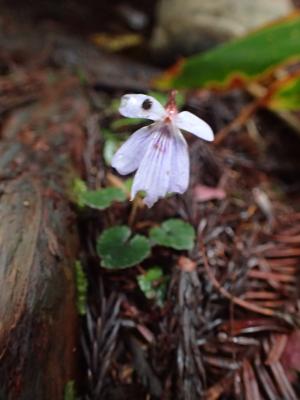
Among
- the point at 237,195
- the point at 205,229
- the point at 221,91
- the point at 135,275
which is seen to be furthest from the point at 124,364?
the point at 221,91

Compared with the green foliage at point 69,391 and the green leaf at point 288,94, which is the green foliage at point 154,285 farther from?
the green leaf at point 288,94

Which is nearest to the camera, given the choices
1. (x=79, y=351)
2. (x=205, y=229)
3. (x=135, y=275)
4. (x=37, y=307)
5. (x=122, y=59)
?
(x=37, y=307)

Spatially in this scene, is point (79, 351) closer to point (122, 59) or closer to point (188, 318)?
point (188, 318)

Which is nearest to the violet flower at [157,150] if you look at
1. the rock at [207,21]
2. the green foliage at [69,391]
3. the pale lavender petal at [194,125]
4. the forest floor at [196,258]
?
the pale lavender petal at [194,125]

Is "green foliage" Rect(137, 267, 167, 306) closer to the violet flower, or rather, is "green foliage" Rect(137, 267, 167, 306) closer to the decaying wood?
the decaying wood

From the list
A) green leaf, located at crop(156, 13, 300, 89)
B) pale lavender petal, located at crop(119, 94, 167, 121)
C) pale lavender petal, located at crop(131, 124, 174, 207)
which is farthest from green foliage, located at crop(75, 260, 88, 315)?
green leaf, located at crop(156, 13, 300, 89)
